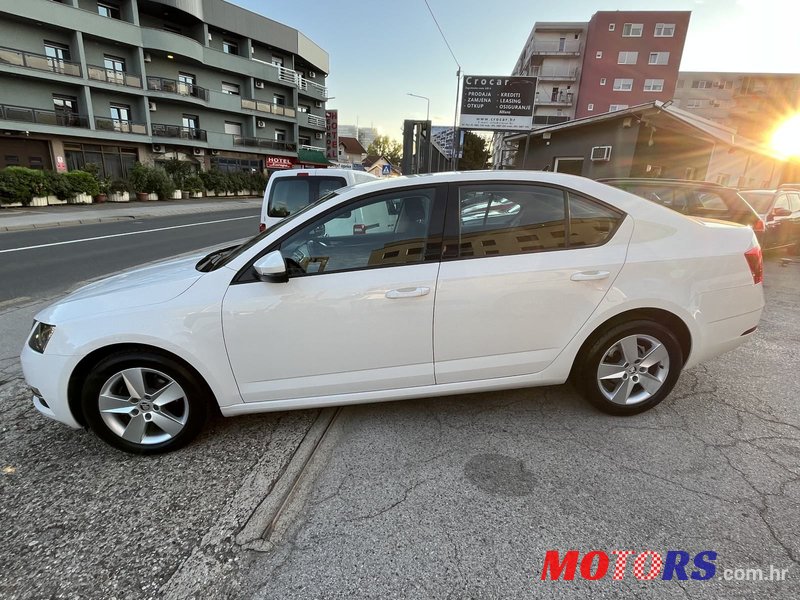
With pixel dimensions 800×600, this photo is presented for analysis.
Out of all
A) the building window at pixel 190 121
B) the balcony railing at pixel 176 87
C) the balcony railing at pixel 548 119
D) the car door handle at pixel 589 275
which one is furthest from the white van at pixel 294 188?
the balcony railing at pixel 548 119

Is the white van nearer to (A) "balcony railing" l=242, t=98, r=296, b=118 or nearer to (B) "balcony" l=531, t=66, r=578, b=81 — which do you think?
(A) "balcony railing" l=242, t=98, r=296, b=118

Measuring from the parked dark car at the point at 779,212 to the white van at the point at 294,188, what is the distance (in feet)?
29.3

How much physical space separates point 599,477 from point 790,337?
3.85 m

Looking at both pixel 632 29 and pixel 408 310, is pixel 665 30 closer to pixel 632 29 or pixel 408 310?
pixel 632 29

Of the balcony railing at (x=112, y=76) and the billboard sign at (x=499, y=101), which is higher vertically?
the balcony railing at (x=112, y=76)

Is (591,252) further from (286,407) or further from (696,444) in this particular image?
(286,407)

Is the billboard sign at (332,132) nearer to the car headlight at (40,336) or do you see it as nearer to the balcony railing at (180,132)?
the balcony railing at (180,132)

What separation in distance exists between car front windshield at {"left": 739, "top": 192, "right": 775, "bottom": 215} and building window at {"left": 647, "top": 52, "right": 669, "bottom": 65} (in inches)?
1779

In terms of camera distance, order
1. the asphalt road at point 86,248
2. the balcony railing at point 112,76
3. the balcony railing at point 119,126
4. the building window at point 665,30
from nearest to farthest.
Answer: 1. the asphalt road at point 86,248
2. the balcony railing at point 112,76
3. the balcony railing at point 119,126
4. the building window at point 665,30

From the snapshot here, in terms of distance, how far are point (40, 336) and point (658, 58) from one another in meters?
57.0

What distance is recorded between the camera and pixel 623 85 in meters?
44.8

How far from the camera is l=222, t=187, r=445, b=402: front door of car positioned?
7.80 feet

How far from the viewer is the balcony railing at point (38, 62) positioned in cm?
2231

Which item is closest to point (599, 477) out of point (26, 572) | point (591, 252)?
point (591, 252)
